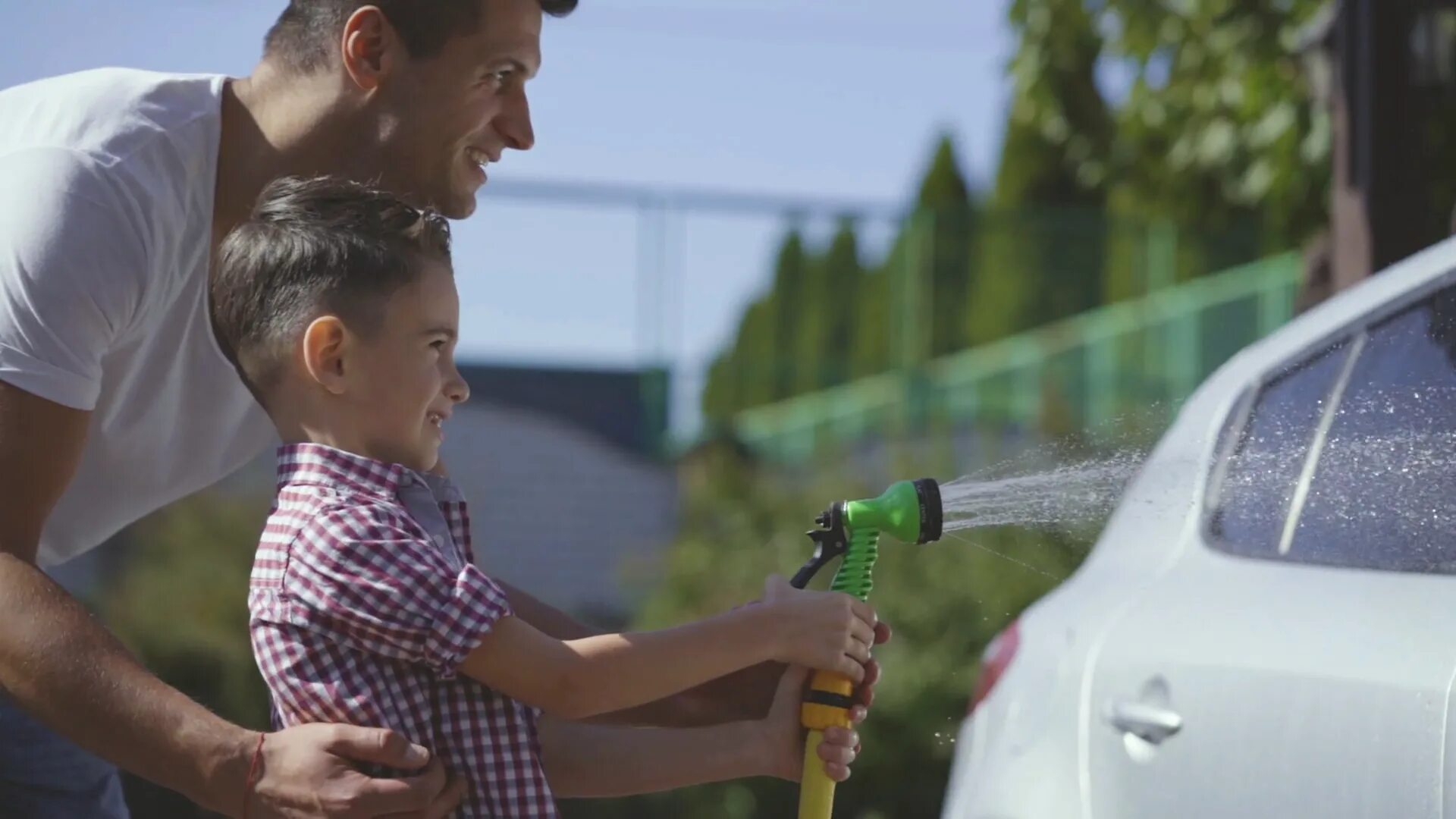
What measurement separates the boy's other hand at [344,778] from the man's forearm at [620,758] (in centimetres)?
36

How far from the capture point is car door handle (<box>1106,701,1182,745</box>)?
2801 millimetres

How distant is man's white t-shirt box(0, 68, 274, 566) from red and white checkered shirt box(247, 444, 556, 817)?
330mm

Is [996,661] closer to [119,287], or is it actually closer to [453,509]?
[453,509]

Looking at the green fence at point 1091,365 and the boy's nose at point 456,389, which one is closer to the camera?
the boy's nose at point 456,389

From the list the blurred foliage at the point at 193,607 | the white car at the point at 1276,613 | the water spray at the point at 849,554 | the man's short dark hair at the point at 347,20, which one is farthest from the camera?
the blurred foliage at the point at 193,607

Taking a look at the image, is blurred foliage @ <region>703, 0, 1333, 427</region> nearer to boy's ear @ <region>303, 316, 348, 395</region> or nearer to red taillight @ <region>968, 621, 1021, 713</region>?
red taillight @ <region>968, 621, 1021, 713</region>

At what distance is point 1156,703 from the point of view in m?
2.84

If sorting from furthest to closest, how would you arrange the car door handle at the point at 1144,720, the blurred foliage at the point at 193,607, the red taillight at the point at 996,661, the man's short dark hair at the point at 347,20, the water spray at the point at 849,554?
1. the blurred foliage at the point at 193,607
2. the red taillight at the point at 996,661
3. the car door handle at the point at 1144,720
4. the man's short dark hair at the point at 347,20
5. the water spray at the point at 849,554

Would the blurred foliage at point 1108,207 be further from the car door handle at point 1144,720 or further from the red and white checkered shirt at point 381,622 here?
the red and white checkered shirt at point 381,622

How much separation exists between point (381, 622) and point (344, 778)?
159 millimetres

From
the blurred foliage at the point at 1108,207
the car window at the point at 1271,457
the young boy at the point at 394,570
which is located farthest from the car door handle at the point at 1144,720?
the blurred foliage at the point at 1108,207

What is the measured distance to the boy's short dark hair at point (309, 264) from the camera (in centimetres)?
213

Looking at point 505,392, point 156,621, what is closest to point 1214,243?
point 505,392

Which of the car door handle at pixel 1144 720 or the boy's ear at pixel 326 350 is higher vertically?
the boy's ear at pixel 326 350
